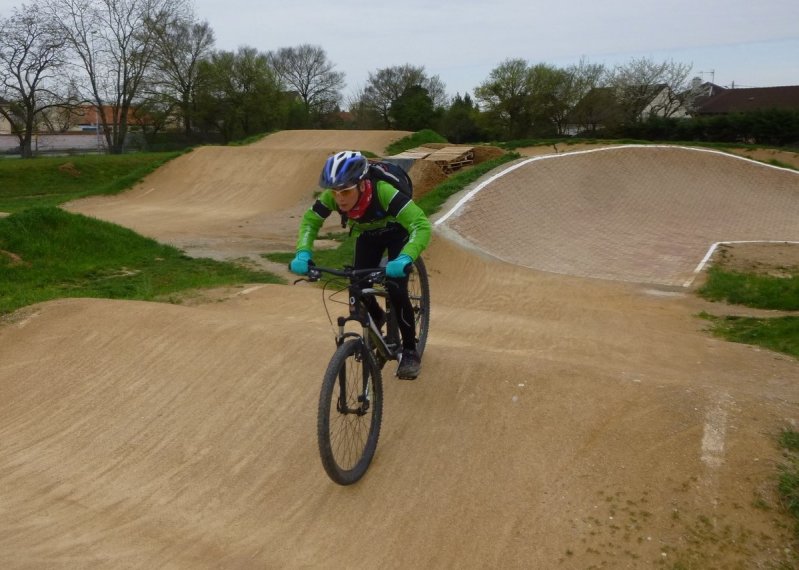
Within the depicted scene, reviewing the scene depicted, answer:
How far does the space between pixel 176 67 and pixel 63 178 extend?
22.3m

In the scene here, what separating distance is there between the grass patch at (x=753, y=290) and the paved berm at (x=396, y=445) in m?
2.07

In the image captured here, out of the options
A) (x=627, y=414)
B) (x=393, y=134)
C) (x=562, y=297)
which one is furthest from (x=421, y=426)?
(x=393, y=134)

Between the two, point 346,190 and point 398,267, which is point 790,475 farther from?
point 346,190

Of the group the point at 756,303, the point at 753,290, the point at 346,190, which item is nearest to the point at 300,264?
the point at 346,190

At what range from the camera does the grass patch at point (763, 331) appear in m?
7.49

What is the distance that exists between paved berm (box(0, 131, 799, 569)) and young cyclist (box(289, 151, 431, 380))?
728 mm

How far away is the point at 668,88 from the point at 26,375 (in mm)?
55324

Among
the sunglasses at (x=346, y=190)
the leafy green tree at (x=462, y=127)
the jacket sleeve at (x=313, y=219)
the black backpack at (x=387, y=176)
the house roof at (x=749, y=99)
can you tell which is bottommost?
the jacket sleeve at (x=313, y=219)

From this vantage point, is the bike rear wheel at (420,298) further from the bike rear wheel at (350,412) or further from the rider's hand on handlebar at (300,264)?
the rider's hand on handlebar at (300,264)

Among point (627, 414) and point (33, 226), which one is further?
point (33, 226)

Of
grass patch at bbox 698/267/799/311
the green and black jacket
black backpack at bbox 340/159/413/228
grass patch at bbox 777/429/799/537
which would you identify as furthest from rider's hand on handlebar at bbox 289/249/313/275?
grass patch at bbox 698/267/799/311

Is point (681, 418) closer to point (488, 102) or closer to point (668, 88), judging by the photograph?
point (488, 102)

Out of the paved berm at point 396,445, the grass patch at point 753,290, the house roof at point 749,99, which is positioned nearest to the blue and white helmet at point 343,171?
the paved berm at point 396,445

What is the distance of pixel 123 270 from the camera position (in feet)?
37.8
